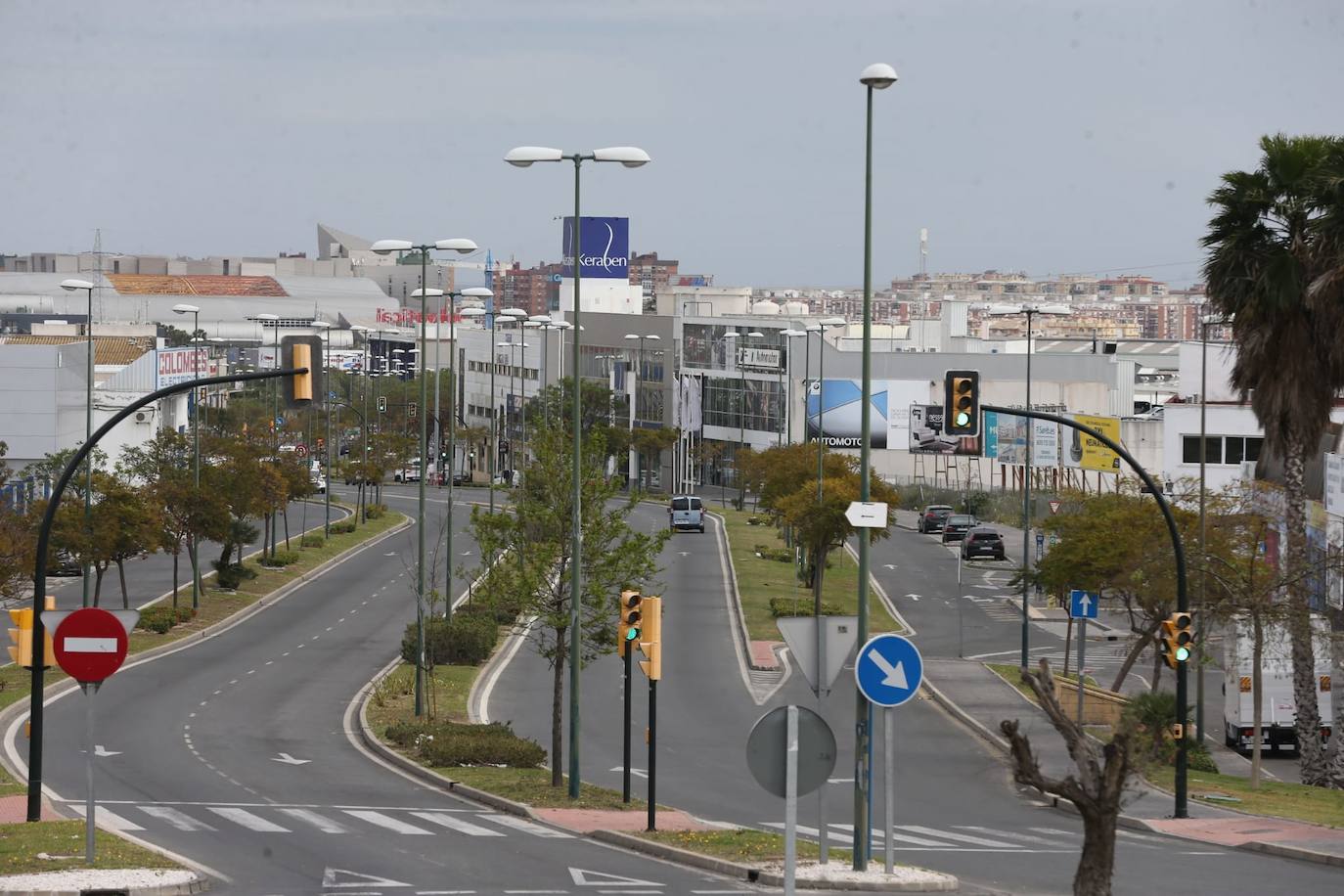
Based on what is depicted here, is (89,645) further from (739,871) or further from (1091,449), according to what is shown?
(1091,449)

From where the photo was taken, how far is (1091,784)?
15.3m

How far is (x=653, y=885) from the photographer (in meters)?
20.1

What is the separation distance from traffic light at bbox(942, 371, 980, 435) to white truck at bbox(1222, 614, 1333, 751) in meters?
16.4

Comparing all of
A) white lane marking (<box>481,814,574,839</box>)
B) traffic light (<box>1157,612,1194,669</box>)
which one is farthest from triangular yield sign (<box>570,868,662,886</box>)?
traffic light (<box>1157,612,1194,669</box>)

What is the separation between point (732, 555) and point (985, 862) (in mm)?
52872

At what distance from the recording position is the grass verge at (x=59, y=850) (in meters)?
18.5

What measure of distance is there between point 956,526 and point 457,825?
6266 cm

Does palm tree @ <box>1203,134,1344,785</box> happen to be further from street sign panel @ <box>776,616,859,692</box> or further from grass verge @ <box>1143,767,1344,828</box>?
street sign panel @ <box>776,616,859,692</box>

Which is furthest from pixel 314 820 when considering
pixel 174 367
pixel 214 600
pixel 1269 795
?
pixel 174 367

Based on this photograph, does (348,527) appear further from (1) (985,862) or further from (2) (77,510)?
(1) (985,862)

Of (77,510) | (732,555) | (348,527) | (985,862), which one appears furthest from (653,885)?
(348,527)

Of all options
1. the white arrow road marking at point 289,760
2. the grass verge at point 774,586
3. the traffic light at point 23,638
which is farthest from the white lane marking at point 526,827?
the grass verge at point 774,586

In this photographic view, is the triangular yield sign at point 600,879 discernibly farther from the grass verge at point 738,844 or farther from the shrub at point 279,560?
the shrub at point 279,560

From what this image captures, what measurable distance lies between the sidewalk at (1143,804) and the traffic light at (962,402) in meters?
5.00
